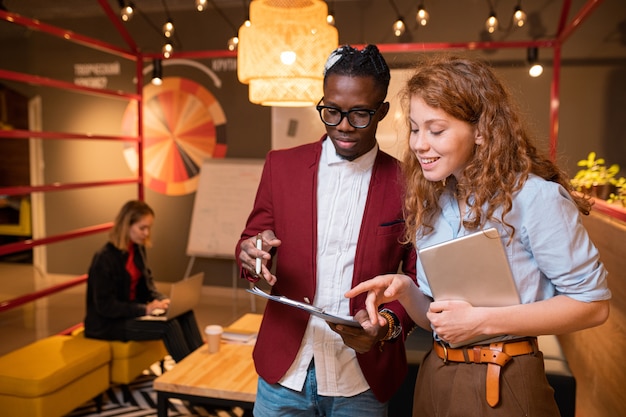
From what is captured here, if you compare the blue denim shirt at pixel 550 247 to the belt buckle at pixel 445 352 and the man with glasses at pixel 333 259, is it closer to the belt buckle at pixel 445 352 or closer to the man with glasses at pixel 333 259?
the belt buckle at pixel 445 352

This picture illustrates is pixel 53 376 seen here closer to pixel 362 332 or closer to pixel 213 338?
pixel 213 338

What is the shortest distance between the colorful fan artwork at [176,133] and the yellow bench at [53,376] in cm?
301

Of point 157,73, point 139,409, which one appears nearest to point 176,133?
point 157,73

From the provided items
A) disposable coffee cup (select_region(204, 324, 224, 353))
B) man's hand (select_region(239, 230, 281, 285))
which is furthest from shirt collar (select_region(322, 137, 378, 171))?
disposable coffee cup (select_region(204, 324, 224, 353))

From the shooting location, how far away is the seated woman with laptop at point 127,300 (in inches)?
141

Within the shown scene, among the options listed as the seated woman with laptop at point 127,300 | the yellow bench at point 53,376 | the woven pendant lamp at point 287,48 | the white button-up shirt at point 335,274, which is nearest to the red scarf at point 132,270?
the seated woman with laptop at point 127,300

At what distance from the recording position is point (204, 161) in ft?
20.0

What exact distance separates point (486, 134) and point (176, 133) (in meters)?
5.51

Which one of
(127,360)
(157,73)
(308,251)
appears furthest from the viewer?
(157,73)

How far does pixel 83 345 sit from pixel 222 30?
3.80m

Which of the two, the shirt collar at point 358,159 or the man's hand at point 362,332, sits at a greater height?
the shirt collar at point 358,159

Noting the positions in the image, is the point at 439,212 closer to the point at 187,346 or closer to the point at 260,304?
the point at 187,346

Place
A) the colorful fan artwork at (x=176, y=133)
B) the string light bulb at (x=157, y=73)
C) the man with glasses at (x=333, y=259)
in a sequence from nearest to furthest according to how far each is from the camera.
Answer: the man with glasses at (x=333, y=259), the string light bulb at (x=157, y=73), the colorful fan artwork at (x=176, y=133)

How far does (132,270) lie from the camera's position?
384 centimetres
